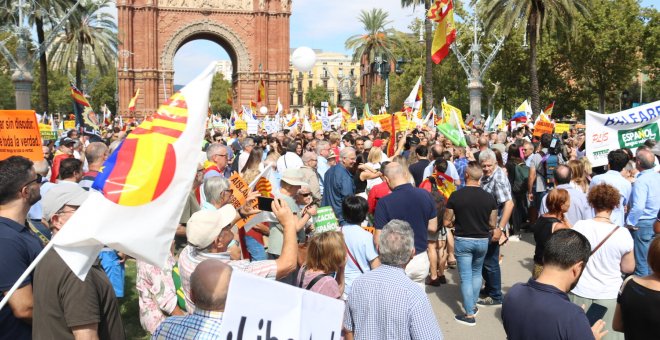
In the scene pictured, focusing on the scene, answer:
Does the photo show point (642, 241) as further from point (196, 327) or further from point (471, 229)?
point (196, 327)

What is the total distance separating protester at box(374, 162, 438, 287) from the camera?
6.36 metres

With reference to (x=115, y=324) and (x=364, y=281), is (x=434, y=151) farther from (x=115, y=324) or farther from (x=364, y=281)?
(x=115, y=324)

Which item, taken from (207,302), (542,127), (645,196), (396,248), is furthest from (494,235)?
(542,127)

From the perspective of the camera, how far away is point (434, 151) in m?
10.1

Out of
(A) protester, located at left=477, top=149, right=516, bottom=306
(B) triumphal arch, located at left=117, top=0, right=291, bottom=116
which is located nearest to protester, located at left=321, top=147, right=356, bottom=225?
(A) protester, located at left=477, top=149, right=516, bottom=306

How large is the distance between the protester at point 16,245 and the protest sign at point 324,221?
262 centimetres

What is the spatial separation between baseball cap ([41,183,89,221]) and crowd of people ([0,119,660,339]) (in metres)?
0.01

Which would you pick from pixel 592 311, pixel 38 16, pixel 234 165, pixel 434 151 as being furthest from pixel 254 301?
pixel 38 16

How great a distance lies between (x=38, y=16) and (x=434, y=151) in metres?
24.9

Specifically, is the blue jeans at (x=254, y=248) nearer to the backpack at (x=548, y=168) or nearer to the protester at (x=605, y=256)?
the protester at (x=605, y=256)

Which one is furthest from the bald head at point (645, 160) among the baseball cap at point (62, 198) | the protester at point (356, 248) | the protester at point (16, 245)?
the protester at point (16, 245)

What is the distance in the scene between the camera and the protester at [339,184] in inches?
350

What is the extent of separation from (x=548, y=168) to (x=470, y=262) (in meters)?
4.76

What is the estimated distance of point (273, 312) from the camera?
293cm
